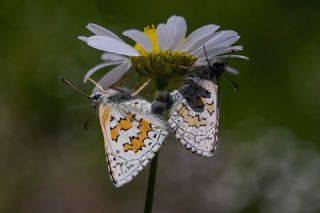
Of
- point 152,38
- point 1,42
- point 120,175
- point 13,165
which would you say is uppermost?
point 152,38

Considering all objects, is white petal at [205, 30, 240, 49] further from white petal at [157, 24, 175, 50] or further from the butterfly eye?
the butterfly eye

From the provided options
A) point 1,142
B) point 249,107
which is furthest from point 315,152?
point 1,142

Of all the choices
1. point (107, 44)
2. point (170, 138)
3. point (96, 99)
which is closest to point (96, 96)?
point (96, 99)

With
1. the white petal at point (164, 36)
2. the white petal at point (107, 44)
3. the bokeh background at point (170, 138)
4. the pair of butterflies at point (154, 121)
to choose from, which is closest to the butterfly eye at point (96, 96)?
the pair of butterflies at point (154, 121)

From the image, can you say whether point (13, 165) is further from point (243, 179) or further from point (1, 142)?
point (243, 179)

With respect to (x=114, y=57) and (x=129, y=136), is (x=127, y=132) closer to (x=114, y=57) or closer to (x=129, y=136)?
(x=129, y=136)

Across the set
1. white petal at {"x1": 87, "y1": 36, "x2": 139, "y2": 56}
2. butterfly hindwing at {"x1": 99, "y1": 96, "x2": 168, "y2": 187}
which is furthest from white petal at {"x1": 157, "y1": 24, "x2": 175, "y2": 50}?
butterfly hindwing at {"x1": 99, "y1": 96, "x2": 168, "y2": 187}

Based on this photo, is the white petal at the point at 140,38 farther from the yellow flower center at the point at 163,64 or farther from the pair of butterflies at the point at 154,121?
the pair of butterflies at the point at 154,121
